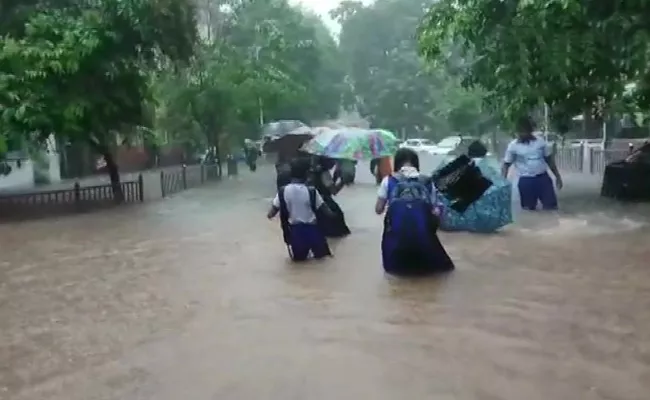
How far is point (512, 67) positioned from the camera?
16.6 m

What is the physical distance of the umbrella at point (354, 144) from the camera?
19.6 meters

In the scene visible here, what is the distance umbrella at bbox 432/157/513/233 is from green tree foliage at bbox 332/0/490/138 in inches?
1666

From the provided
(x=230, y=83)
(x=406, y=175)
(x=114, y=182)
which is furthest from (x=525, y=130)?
(x=230, y=83)

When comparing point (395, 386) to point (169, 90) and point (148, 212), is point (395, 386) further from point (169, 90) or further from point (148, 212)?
point (169, 90)

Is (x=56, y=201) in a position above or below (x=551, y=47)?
below

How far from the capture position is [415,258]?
33.0ft

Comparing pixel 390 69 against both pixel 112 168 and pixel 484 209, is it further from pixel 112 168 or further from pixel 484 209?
pixel 484 209

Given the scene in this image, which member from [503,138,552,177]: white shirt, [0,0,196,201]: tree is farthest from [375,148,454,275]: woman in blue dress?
[0,0,196,201]: tree

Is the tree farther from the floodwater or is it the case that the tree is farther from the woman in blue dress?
the woman in blue dress

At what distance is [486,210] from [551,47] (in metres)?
3.18

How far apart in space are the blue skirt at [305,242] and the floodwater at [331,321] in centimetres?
24

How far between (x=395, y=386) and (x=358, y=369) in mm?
474

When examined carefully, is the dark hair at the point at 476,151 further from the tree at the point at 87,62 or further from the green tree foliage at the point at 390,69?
the green tree foliage at the point at 390,69

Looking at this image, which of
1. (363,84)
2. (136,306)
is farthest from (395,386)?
(363,84)
